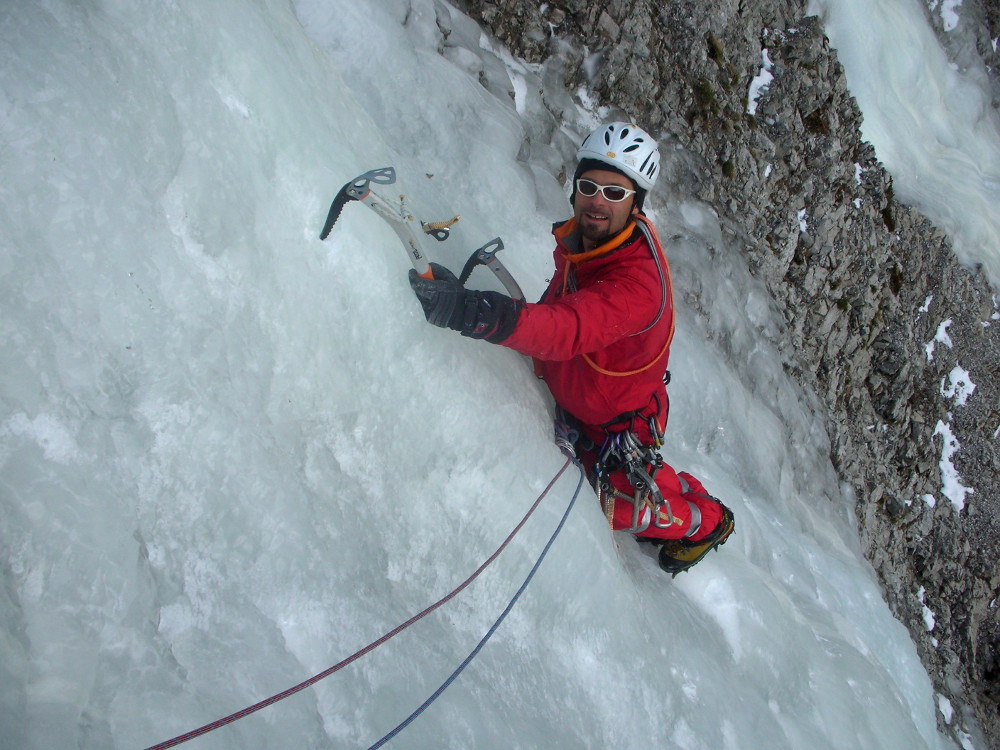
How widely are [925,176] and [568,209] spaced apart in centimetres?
819

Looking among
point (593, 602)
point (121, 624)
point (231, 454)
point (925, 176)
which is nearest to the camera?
point (121, 624)

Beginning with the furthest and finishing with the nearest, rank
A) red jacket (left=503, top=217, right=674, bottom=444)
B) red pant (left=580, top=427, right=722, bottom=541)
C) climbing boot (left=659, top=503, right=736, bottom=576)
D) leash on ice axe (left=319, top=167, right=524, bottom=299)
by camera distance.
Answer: climbing boot (left=659, top=503, right=736, bottom=576) → red pant (left=580, top=427, right=722, bottom=541) → red jacket (left=503, top=217, right=674, bottom=444) → leash on ice axe (left=319, top=167, right=524, bottom=299)

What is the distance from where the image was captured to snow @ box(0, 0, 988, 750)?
1.57m

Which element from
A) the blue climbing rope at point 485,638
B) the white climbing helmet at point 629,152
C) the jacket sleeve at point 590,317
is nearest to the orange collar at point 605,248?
the jacket sleeve at point 590,317

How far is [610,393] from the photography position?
10.2 feet

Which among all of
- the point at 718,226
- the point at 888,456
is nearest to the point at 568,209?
the point at 718,226

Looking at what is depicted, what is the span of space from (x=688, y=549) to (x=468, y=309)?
2110 millimetres

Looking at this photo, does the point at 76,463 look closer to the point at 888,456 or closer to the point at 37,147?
the point at 37,147

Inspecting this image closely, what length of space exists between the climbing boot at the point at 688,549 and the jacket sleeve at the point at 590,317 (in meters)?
1.51

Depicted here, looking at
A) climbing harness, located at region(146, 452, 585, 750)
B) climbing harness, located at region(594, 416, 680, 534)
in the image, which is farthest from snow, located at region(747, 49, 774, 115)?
climbing harness, located at region(146, 452, 585, 750)

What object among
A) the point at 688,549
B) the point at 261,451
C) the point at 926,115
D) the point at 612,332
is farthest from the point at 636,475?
the point at 926,115

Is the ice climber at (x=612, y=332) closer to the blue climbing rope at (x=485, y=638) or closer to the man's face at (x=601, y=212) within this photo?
the man's face at (x=601, y=212)

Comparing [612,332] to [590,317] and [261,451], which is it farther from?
[261,451]

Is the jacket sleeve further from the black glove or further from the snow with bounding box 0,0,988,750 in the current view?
the snow with bounding box 0,0,988,750
